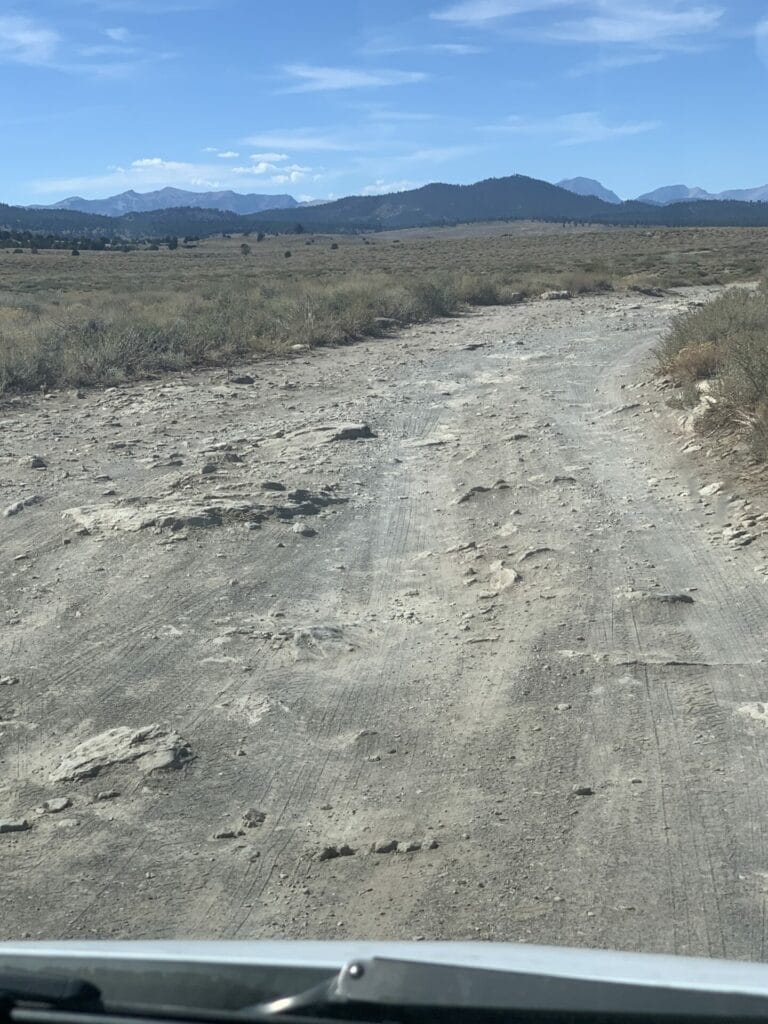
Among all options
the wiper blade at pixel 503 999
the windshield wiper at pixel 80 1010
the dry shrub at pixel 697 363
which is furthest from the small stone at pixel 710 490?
the windshield wiper at pixel 80 1010

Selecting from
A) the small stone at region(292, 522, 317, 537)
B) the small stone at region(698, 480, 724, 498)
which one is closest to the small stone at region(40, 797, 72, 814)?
the small stone at region(292, 522, 317, 537)

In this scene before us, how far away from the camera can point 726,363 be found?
1080 cm

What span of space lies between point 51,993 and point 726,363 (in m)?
9.97

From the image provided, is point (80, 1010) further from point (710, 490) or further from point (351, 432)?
point (351, 432)

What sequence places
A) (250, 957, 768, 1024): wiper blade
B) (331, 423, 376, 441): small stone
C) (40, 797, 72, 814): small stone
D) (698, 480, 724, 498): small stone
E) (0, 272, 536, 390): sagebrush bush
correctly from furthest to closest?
(0, 272, 536, 390): sagebrush bush → (331, 423, 376, 441): small stone → (698, 480, 724, 498): small stone → (40, 797, 72, 814): small stone → (250, 957, 768, 1024): wiper blade

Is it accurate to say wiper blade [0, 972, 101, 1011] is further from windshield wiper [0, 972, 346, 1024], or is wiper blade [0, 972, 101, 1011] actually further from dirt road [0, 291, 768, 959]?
dirt road [0, 291, 768, 959]

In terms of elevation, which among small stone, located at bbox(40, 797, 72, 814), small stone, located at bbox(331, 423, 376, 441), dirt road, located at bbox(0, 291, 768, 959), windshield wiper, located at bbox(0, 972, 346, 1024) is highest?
windshield wiper, located at bbox(0, 972, 346, 1024)

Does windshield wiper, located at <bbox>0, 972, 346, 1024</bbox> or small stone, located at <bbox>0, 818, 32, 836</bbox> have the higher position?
windshield wiper, located at <bbox>0, 972, 346, 1024</bbox>

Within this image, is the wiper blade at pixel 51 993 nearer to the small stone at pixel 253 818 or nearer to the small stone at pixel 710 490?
the small stone at pixel 253 818

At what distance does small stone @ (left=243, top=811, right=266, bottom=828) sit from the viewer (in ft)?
13.3

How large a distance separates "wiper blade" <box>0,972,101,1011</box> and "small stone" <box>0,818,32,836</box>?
215cm

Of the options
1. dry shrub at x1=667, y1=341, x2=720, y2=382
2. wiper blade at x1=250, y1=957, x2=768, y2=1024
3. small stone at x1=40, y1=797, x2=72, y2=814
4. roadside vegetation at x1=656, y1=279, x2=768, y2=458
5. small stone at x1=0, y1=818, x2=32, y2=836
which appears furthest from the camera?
dry shrub at x1=667, y1=341, x2=720, y2=382

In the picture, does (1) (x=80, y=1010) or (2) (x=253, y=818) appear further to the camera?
(2) (x=253, y=818)

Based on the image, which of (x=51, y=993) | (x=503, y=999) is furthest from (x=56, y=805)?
(x=503, y=999)
